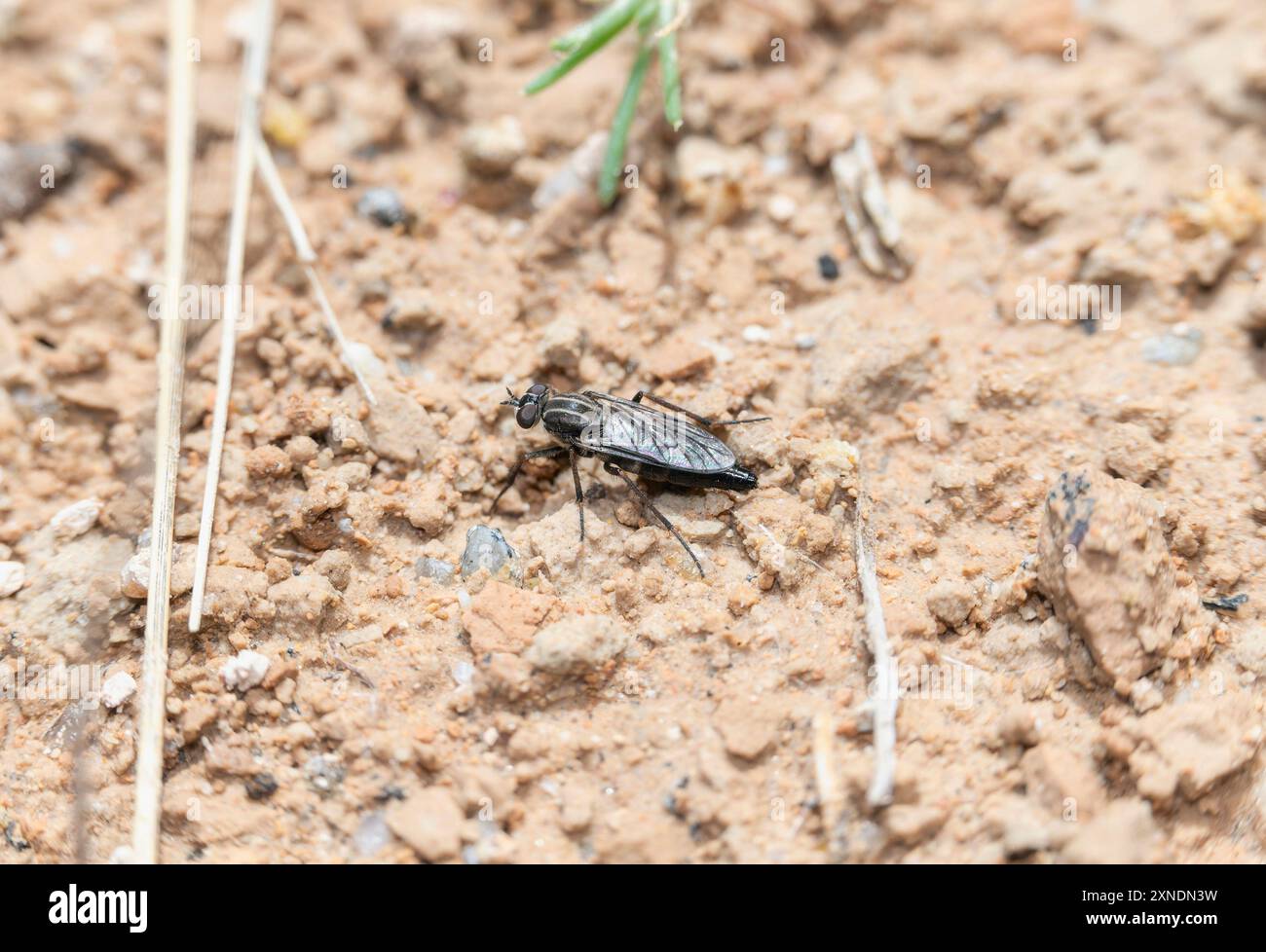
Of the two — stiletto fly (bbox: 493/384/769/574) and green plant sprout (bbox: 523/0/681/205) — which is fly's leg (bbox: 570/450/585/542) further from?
green plant sprout (bbox: 523/0/681/205)

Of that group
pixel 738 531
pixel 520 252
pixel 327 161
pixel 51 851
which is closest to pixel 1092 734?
pixel 738 531

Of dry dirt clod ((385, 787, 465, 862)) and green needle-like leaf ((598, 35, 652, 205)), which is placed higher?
green needle-like leaf ((598, 35, 652, 205))

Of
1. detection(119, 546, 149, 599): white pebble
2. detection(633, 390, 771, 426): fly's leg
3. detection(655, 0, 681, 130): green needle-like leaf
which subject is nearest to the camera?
detection(119, 546, 149, 599): white pebble

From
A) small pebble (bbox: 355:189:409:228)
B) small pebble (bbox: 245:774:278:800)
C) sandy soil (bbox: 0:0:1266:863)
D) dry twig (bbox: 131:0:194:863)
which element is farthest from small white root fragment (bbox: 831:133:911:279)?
small pebble (bbox: 245:774:278:800)

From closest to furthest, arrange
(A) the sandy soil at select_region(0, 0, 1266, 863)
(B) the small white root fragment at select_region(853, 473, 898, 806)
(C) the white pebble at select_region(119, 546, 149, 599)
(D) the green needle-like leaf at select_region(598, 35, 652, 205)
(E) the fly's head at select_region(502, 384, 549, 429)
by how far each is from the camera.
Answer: (B) the small white root fragment at select_region(853, 473, 898, 806)
(A) the sandy soil at select_region(0, 0, 1266, 863)
(C) the white pebble at select_region(119, 546, 149, 599)
(E) the fly's head at select_region(502, 384, 549, 429)
(D) the green needle-like leaf at select_region(598, 35, 652, 205)

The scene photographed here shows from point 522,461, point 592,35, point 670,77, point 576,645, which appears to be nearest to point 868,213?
point 670,77

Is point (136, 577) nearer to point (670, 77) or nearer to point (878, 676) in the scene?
point (878, 676)

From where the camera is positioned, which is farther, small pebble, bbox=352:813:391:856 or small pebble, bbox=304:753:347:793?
small pebble, bbox=304:753:347:793
